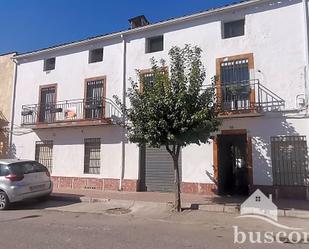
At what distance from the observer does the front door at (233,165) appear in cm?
1380

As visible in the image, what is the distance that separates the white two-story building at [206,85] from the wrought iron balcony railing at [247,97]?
38mm

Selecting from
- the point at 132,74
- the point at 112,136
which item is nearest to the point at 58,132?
the point at 112,136

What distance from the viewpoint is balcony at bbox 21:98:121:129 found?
15.8m

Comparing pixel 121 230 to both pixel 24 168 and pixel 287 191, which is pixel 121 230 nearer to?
pixel 24 168

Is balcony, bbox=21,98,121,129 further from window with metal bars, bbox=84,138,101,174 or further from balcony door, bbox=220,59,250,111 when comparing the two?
balcony door, bbox=220,59,250,111

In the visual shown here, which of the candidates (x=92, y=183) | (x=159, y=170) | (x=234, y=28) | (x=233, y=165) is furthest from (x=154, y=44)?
(x=92, y=183)

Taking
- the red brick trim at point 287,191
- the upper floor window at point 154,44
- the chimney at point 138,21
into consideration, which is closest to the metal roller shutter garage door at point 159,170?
the red brick trim at point 287,191

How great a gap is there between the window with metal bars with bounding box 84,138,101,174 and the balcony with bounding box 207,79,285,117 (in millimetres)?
6301

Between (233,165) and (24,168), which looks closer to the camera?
(24,168)

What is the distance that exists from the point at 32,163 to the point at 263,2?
34.3 ft

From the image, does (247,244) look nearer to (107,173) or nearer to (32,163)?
(32,163)

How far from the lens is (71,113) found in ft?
54.5

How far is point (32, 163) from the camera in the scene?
39.5 feet

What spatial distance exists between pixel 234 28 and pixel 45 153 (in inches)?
434
